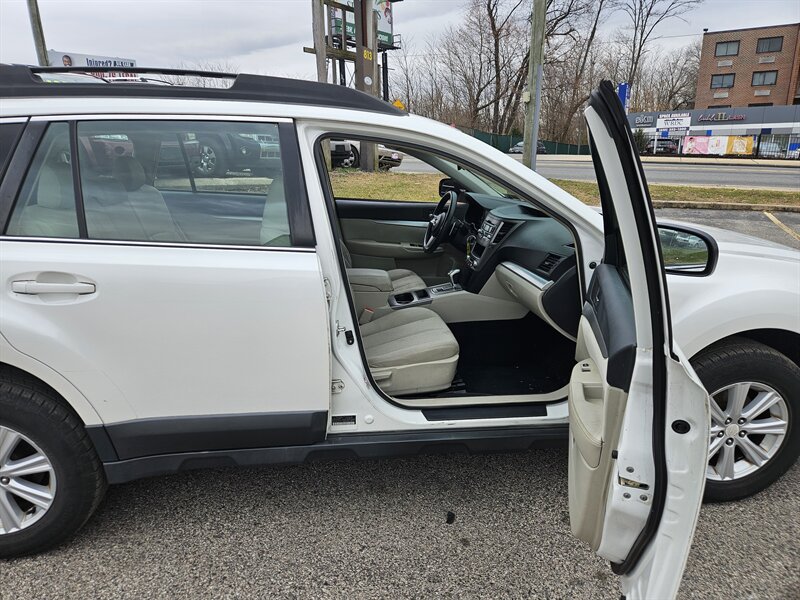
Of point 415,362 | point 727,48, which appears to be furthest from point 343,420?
point 727,48

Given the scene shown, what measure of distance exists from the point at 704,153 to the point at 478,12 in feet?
59.4

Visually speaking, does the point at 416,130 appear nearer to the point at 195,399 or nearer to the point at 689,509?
the point at 195,399

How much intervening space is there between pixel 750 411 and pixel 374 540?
1.69m

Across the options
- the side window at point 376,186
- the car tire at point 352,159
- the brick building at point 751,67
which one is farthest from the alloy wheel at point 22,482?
the brick building at point 751,67

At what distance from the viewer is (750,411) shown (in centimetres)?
229

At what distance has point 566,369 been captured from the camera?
9.07 ft

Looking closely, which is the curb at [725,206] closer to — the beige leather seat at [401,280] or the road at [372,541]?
the beige leather seat at [401,280]

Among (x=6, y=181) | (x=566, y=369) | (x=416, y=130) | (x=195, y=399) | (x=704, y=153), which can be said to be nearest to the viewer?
(x=6, y=181)

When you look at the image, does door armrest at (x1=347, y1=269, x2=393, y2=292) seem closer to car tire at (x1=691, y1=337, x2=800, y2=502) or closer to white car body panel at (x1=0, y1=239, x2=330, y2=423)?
white car body panel at (x1=0, y1=239, x2=330, y2=423)

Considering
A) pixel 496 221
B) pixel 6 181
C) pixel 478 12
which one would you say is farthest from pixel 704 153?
pixel 6 181

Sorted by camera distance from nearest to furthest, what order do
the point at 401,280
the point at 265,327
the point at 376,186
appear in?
the point at 265,327 → the point at 401,280 → the point at 376,186

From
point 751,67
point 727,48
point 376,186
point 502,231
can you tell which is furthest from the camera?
point 727,48

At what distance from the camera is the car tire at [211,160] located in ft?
6.76

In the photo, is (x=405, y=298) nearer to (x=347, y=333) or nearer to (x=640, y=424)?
(x=347, y=333)
